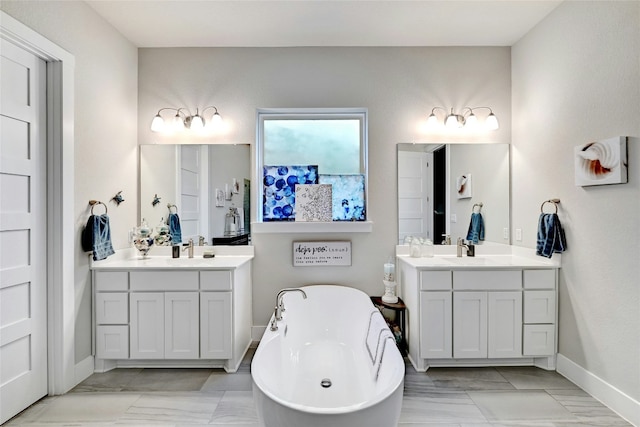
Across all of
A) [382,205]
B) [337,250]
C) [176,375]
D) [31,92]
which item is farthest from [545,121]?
[31,92]

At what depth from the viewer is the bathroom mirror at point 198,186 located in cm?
289

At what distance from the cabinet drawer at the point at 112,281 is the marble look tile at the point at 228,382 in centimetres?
87

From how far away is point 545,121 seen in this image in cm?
249

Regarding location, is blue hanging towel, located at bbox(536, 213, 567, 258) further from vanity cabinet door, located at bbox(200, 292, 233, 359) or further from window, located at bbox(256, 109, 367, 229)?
vanity cabinet door, located at bbox(200, 292, 233, 359)

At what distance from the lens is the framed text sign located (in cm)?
289

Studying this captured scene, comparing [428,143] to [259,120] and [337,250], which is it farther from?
[259,120]

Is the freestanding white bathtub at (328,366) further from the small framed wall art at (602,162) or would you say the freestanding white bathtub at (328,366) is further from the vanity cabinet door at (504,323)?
the small framed wall art at (602,162)

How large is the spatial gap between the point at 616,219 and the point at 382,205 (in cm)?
152

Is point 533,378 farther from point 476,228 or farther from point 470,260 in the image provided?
point 476,228

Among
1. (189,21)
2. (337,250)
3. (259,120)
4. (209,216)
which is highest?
(189,21)

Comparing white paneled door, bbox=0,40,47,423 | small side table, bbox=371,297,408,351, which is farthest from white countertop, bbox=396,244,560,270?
white paneled door, bbox=0,40,47,423

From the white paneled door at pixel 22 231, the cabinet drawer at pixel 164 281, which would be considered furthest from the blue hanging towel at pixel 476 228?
the white paneled door at pixel 22 231

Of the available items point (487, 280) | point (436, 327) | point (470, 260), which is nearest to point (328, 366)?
point (436, 327)

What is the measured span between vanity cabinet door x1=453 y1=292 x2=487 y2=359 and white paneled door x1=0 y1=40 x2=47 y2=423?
266 centimetres
